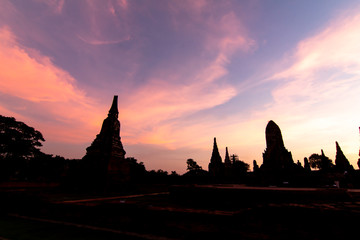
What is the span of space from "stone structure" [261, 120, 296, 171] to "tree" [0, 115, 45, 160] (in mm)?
41196

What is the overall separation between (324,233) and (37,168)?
44.8 meters

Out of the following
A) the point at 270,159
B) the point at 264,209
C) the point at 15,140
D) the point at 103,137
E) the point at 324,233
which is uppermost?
the point at 15,140

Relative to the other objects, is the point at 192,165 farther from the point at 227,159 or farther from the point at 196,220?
the point at 196,220

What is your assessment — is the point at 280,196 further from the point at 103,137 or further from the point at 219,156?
the point at 219,156

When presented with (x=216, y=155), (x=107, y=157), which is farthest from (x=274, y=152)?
(x=216, y=155)

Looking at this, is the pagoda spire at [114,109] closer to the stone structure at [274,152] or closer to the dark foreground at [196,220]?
the dark foreground at [196,220]

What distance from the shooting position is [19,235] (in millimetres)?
3734

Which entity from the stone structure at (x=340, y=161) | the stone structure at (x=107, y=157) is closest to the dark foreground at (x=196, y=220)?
the stone structure at (x=107, y=157)

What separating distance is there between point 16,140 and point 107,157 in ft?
94.8

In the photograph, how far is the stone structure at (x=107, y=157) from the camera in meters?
14.2

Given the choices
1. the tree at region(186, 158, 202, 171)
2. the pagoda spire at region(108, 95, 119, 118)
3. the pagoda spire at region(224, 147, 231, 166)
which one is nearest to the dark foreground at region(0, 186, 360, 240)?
the pagoda spire at region(108, 95, 119, 118)

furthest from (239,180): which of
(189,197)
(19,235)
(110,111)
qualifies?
(19,235)

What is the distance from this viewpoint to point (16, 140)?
31.1 meters

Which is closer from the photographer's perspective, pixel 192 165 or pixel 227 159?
pixel 227 159
